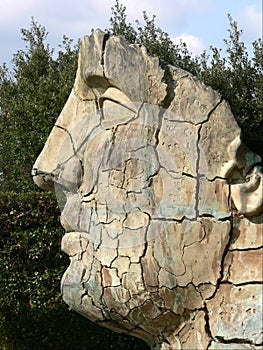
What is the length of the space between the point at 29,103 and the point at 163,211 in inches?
286

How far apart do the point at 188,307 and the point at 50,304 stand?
366cm

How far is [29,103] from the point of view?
9.62 meters

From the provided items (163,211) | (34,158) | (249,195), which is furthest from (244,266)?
(34,158)

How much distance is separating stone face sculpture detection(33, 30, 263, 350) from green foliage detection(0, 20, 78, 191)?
636 centimetres

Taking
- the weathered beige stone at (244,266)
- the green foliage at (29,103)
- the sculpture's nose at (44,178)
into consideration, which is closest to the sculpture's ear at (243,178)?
the weathered beige stone at (244,266)

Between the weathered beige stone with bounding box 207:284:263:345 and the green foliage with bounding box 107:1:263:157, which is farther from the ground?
the green foliage with bounding box 107:1:263:157

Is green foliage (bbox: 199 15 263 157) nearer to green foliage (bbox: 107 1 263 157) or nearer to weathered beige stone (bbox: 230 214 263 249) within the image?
green foliage (bbox: 107 1 263 157)

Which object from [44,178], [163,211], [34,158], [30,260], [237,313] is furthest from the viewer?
[34,158]

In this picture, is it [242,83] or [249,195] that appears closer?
[249,195]

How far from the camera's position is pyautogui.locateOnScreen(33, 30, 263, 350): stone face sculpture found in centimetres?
262

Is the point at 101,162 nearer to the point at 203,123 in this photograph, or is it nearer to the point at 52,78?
the point at 203,123

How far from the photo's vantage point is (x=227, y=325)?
102 inches

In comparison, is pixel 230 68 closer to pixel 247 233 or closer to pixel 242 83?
pixel 242 83

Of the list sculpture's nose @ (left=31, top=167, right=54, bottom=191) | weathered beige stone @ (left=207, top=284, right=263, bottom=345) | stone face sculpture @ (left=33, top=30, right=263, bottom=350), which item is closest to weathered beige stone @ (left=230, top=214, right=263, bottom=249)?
stone face sculpture @ (left=33, top=30, right=263, bottom=350)
